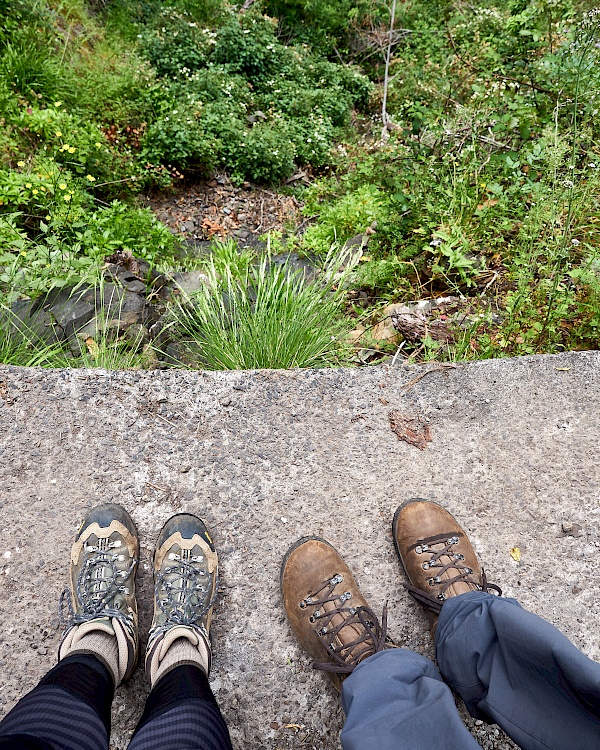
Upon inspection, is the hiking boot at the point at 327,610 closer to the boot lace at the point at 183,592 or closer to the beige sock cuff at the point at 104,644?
the boot lace at the point at 183,592

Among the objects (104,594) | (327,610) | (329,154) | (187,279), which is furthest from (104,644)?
(329,154)

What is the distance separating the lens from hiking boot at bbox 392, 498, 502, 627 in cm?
155

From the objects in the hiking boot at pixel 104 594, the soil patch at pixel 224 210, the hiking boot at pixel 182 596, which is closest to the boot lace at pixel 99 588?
the hiking boot at pixel 104 594

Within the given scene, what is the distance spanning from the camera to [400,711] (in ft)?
3.37

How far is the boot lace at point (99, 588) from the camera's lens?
1440mm

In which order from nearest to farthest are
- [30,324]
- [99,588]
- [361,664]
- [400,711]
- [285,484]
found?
[400,711] < [361,664] < [99,588] < [285,484] < [30,324]

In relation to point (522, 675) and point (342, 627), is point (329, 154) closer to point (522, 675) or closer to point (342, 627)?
point (342, 627)

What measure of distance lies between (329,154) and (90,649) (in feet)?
17.8

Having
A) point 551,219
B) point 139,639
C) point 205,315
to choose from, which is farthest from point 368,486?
point 551,219

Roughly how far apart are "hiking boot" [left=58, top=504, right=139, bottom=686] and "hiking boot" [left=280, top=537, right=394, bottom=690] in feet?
1.79

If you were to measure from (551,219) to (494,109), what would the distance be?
4.78ft

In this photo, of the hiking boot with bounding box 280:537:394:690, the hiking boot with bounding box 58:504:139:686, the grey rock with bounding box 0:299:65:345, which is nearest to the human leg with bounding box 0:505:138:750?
the hiking boot with bounding box 58:504:139:686

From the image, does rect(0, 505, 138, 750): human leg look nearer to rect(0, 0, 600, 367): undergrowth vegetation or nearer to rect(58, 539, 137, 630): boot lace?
rect(58, 539, 137, 630): boot lace

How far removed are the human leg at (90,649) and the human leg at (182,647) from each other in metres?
0.09
